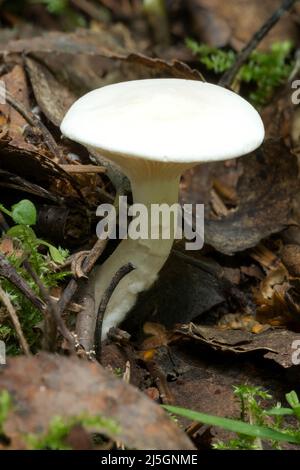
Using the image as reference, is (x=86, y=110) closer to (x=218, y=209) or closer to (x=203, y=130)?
(x=203, y=130)

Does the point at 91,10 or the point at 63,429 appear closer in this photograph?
the point at 63,429

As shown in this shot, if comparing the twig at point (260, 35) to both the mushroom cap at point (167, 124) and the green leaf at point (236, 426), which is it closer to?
the mushroom cap at point (167, 124)

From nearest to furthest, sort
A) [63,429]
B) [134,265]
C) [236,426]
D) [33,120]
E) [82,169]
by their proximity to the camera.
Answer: [63,429]
[236,426]
[134,265]
[82,169]
[33,120]

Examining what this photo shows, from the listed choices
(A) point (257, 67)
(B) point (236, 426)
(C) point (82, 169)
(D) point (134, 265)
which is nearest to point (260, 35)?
(A) point (257, 67)

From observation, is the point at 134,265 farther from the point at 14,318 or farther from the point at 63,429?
the point at 63,429

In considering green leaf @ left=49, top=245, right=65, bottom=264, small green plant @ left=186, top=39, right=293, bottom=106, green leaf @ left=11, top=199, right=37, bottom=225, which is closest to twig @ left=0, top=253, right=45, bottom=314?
green leaf @ left=11, top=199, right=37, bottom=225

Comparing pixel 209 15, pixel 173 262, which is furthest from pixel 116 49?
pixel 173 262

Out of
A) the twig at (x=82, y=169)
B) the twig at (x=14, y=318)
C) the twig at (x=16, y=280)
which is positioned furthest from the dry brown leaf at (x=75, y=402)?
the twig at (x=82, y=169)

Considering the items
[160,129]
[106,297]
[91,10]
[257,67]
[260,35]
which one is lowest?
[106,297]
